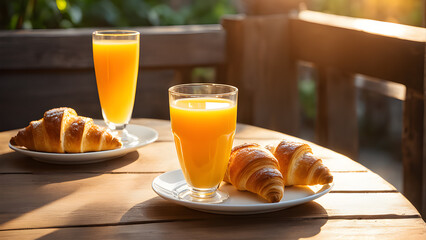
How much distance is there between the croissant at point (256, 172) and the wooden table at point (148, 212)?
0.05 metres

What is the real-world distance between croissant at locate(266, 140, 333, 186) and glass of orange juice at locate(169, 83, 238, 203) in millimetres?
106

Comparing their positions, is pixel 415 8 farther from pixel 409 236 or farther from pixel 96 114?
pixel 409 236

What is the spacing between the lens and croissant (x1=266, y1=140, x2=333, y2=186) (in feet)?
3.34

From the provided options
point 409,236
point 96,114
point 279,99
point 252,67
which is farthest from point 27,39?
point 409,236

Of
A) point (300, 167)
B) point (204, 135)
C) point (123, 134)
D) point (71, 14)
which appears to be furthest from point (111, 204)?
point (71, 14)

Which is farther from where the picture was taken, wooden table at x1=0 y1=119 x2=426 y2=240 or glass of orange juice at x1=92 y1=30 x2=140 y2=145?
glass of orange juice at x1=92 y1=30 x2=140 y2=145

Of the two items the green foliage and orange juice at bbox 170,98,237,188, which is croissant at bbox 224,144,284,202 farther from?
the green foliage

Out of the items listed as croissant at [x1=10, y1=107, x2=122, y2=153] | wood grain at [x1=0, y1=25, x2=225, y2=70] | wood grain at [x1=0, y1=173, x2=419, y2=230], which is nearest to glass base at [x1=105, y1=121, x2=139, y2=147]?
croissant at [x1=10, y1=107, x2=122, y2=153]

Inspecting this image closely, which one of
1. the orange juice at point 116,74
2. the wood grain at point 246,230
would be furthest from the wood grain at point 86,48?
the wood grain at point 246,230

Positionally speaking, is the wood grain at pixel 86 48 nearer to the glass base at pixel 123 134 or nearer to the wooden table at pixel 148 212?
A: the glass base at pixel 123 134

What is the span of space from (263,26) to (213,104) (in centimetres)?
165

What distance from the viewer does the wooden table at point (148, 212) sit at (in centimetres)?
90

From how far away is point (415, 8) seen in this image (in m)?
6.27

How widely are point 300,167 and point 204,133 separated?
7.4 inches
